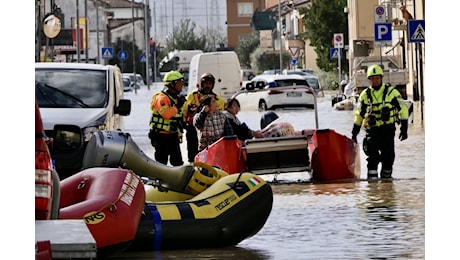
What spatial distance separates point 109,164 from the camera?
12.5 m

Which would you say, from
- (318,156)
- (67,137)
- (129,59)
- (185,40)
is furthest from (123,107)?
(185,40)

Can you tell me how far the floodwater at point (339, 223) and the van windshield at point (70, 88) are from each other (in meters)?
2.67

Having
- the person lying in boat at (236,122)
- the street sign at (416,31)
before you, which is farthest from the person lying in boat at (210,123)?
the street sign at (416,31)

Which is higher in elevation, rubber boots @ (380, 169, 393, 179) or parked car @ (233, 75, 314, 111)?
parked car @ (233, 75, 314, 111)

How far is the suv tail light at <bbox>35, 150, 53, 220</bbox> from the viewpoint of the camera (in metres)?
6.38

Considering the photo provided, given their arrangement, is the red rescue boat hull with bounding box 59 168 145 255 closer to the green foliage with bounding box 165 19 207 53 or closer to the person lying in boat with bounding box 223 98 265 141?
the person lying in boat with bounding box 223 98 265 141

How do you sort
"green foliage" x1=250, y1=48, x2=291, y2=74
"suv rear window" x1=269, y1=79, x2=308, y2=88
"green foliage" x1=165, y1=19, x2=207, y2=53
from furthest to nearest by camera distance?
"green foliage" x1=165, y1=19, x2=207, y2=53 → "green foliage" x1=250, y1=48, x2=291, y2=74 → "suv rear window" x1=269, y1=79, x2=308, y2=88

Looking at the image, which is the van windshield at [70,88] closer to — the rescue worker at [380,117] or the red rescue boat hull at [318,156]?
the red rescue boat hull at [318,156]

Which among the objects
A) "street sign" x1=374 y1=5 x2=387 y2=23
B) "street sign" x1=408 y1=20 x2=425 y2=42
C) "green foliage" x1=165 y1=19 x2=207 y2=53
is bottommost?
"street sign" x1=408 y1=20 x2=425 y2=42

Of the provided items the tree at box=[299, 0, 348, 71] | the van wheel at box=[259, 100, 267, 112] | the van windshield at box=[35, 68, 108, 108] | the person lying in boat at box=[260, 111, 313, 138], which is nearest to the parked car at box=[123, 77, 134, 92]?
the tree at box=[299, 0, 348, 71]

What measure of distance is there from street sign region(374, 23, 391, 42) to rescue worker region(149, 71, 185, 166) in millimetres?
20417

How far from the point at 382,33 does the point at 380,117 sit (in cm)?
2034
